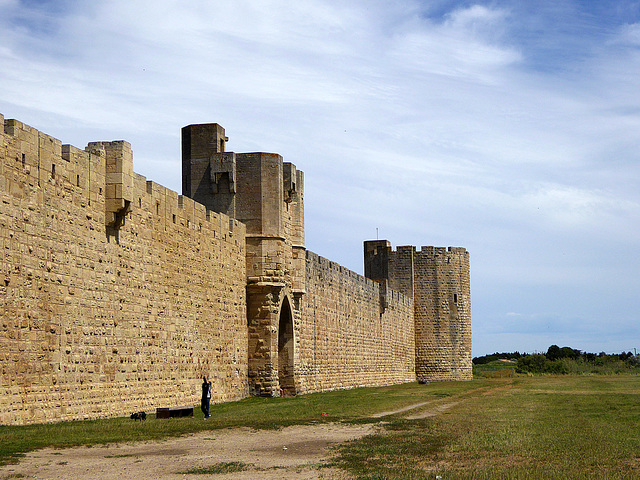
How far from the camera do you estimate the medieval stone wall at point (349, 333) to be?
2930cm

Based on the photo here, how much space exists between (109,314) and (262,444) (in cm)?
547

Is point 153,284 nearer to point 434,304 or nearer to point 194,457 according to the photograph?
point 194,457

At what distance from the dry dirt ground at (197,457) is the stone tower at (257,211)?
10421mm

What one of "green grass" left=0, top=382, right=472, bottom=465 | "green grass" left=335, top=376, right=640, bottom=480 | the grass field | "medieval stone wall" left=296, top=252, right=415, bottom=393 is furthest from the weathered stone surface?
"green grass" left=335, top=376, right=640, bottom=480

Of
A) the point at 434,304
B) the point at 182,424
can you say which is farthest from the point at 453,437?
the point at 434,304

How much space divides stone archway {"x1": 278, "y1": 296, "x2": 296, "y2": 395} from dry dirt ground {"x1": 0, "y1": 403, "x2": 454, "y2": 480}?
1187 cm

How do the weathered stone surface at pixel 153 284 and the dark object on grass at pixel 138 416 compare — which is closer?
the weathered stone surface at pixel 153 284

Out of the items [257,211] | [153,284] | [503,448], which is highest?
[257,211]

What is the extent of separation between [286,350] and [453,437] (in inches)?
533

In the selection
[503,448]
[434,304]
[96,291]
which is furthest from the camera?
[434,304]

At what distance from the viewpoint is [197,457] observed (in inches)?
418

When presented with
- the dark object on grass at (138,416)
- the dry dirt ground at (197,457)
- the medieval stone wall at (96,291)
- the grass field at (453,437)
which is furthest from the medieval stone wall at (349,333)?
the dry dirt ground at (197,457)

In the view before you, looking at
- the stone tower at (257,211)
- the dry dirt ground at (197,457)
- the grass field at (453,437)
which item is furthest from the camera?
the stone tower at (257,211)

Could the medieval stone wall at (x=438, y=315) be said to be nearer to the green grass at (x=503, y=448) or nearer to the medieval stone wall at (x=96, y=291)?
the medieval stone wall at (x=96, y=291)
